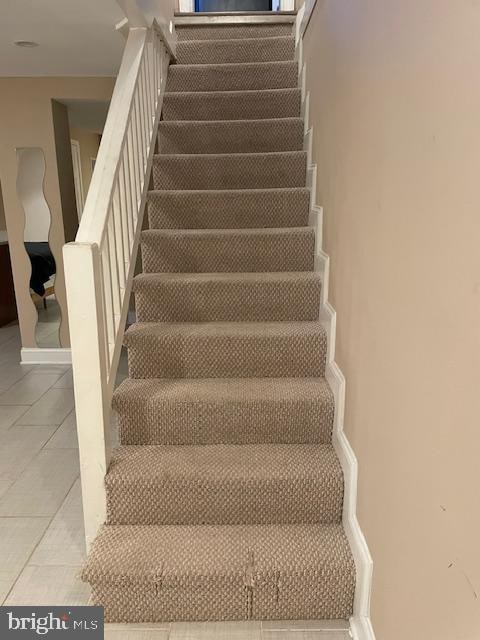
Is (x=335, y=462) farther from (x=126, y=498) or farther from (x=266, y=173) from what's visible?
(x=266, y=173)

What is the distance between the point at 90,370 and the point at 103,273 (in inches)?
13.6

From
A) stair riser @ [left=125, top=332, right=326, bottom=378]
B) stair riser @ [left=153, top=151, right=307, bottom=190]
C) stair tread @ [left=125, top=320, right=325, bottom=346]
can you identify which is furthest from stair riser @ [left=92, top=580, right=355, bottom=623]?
stair riser @ [left=153, top=151, right=307, bottom=190]

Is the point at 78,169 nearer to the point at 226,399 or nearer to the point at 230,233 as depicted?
the point at 230,233

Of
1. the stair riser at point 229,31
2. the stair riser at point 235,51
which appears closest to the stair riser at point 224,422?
the stair riser at point 235,51

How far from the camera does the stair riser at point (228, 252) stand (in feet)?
7.52

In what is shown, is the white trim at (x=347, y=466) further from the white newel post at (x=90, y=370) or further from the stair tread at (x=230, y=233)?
the white newel post at (x=90, y=370)

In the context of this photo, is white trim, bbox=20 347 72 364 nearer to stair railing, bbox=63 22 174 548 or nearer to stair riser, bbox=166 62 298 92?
stair railing, bbox=63 22 174 548

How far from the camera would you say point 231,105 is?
298 centimetres

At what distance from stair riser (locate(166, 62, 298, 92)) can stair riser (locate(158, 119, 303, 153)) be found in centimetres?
50

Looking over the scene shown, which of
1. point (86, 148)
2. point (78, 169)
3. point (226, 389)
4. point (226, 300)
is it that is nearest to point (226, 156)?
point (226, 300)

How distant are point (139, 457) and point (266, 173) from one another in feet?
5.60

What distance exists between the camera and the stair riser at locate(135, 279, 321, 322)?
2115 millimetres

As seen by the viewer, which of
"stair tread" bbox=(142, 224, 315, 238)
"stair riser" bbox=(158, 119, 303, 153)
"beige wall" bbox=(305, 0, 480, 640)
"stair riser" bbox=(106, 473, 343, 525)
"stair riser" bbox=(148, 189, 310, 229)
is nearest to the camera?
"beige wall" bbox=(305, 0, 480, 640)

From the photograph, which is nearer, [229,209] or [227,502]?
[227,502]
